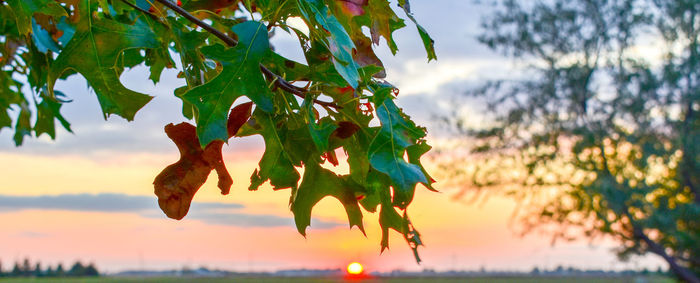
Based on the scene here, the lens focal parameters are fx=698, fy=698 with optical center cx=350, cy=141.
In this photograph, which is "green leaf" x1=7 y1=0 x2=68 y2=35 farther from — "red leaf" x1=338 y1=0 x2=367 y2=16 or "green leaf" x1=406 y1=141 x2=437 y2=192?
"green leaf" x1=406 y1=141 x2=437 y2=192

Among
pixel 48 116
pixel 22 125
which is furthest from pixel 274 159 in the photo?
pixel 22 125

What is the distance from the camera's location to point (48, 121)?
2.56 meters

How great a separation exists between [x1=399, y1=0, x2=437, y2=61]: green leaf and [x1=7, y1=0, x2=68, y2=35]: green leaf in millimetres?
757

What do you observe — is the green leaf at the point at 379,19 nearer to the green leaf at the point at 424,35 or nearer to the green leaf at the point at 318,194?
the green leaf at the point at 424,35

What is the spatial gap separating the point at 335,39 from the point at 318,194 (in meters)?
0.34

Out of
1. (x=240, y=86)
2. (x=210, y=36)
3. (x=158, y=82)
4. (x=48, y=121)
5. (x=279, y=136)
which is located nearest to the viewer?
(x=240, y=86)

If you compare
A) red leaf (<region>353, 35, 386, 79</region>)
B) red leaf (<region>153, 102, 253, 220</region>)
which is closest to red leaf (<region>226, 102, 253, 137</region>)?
red leaf (<region>153, 102, 253, 220</region>)

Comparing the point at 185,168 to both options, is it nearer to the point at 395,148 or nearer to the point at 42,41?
the point at 395,148

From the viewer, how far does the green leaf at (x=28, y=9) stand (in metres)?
1.50

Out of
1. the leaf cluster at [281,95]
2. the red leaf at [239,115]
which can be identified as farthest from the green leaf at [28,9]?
the red leaf at [239,115]

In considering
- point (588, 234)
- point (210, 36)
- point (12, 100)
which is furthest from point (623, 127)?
point (210, 36)

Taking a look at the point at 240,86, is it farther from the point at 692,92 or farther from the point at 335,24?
the point at 692,92

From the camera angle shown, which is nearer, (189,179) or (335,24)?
(335,24)

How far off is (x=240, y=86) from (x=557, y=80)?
37.9ft
